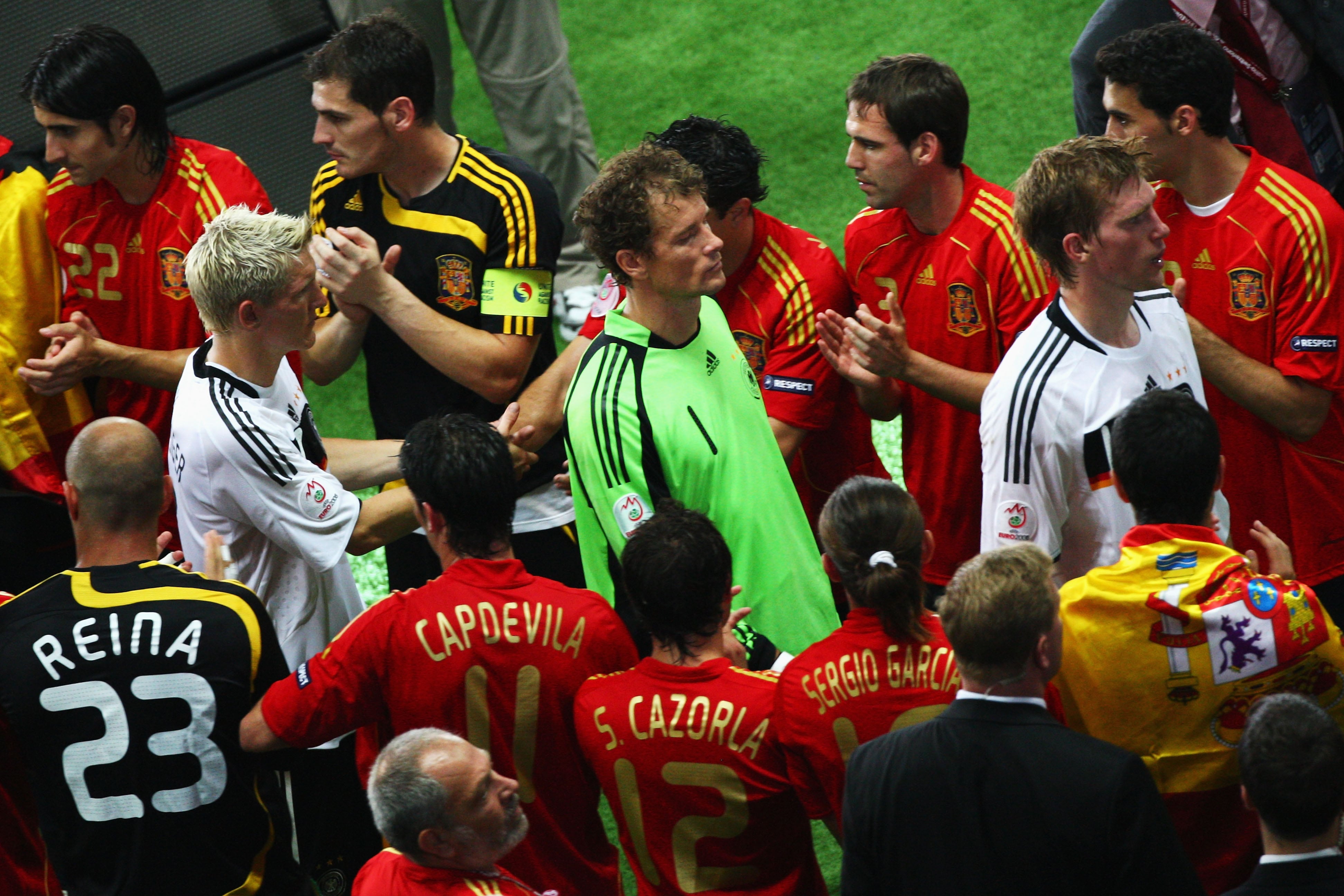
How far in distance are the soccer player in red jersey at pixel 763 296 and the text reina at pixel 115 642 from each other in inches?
51.4

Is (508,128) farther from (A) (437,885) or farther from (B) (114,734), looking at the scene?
(A) (437,885)

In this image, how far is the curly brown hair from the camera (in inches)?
126

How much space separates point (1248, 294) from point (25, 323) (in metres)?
3.44

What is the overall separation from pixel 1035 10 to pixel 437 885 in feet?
22.7

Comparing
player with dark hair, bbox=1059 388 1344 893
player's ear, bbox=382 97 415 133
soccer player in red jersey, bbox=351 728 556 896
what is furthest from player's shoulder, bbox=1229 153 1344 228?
soccer player in red jersey, bbox=351 728 556 896

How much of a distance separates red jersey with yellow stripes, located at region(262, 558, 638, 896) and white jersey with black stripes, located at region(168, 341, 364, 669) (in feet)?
1.79

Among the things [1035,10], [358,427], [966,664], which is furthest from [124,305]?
[1035,10]

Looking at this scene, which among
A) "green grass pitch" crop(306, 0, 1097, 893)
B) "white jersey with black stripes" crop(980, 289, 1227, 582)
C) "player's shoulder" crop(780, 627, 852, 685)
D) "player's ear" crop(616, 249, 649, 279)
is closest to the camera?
"player's shoulder" crop(780, 627, 852, 685)

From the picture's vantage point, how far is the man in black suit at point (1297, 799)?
2172 millimetres

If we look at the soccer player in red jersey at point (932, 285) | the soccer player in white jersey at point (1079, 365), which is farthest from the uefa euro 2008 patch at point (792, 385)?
the soccer player in white jersey at point (1079, 365)

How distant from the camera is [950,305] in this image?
12.0 feet

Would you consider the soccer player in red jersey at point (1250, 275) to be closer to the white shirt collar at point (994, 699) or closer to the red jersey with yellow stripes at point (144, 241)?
the white shirt collar at point (994, 699)

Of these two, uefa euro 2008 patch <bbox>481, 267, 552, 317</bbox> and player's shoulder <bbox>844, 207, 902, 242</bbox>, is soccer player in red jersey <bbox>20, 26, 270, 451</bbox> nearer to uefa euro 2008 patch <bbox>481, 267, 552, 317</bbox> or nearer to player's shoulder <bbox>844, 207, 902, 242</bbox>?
uefa euro 2008 patch <bbox>481, 267, 552, 317</bbox>

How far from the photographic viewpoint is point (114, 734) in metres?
2.74
